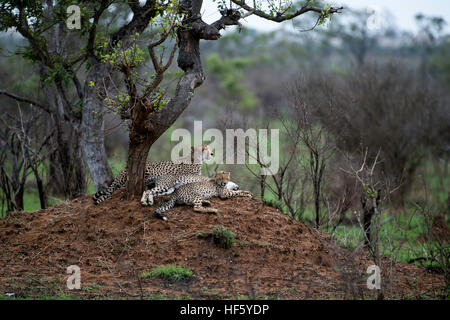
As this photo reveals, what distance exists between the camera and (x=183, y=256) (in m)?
6.48

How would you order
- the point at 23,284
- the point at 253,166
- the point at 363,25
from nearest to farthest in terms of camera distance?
the point at 23,284, the point at 253,166, the point at 363,25

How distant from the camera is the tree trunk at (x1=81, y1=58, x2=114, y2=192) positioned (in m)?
8.49

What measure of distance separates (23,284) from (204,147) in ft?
11.0

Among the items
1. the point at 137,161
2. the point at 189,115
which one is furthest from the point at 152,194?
the point at 189,115

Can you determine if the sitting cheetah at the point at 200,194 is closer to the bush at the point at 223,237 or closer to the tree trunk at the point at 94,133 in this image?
the bush at the point at 223,237

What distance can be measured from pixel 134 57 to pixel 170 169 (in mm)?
2126

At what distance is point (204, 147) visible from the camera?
8172mm

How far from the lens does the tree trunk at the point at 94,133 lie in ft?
27.9

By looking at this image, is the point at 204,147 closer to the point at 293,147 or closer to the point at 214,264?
the point at 293,147

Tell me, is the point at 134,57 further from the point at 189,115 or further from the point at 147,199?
the point at 189,115

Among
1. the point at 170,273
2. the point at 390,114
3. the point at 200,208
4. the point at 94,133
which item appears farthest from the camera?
the point at 390,114

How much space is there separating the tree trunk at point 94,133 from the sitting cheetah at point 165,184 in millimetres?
1149

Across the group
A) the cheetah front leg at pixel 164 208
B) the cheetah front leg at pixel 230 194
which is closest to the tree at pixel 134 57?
the cheetah front leg at pixel 164 208
